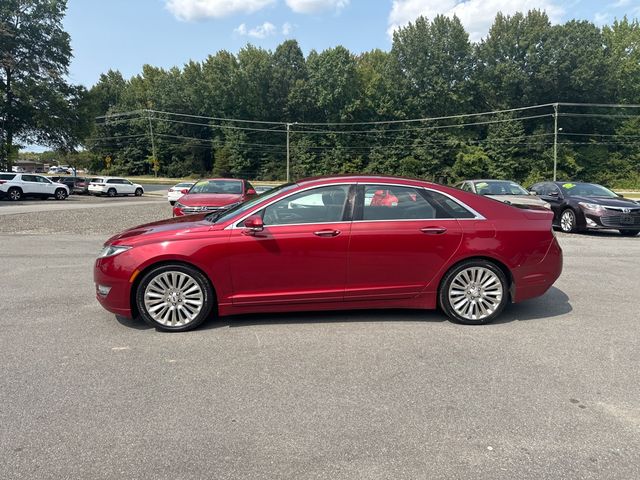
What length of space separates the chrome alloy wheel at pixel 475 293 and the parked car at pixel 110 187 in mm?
39104

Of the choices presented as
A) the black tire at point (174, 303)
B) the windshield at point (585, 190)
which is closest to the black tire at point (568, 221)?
the windshield at point (585, 190)

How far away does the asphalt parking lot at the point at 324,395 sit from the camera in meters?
2.68

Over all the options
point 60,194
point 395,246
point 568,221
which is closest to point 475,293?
point 395,246

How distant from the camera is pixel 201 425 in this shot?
120 inches

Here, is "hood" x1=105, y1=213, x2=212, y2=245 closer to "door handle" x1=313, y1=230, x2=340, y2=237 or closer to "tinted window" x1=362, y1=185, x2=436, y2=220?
"door handle" x1=313, y1=230, x2=340, y2=237

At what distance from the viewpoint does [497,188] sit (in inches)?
532

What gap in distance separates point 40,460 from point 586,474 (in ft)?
9.89

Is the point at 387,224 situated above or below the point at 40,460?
above

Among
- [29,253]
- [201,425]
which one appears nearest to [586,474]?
[201,425]

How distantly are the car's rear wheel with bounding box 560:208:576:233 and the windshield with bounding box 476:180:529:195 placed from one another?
4.02ft

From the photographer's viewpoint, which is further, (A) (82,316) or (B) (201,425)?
(A) (82,316)

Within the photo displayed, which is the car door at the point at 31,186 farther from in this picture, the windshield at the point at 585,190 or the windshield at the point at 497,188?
the windshield at the point at 585,190

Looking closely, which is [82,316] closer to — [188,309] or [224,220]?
[188,309]

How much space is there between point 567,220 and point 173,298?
1205cm
